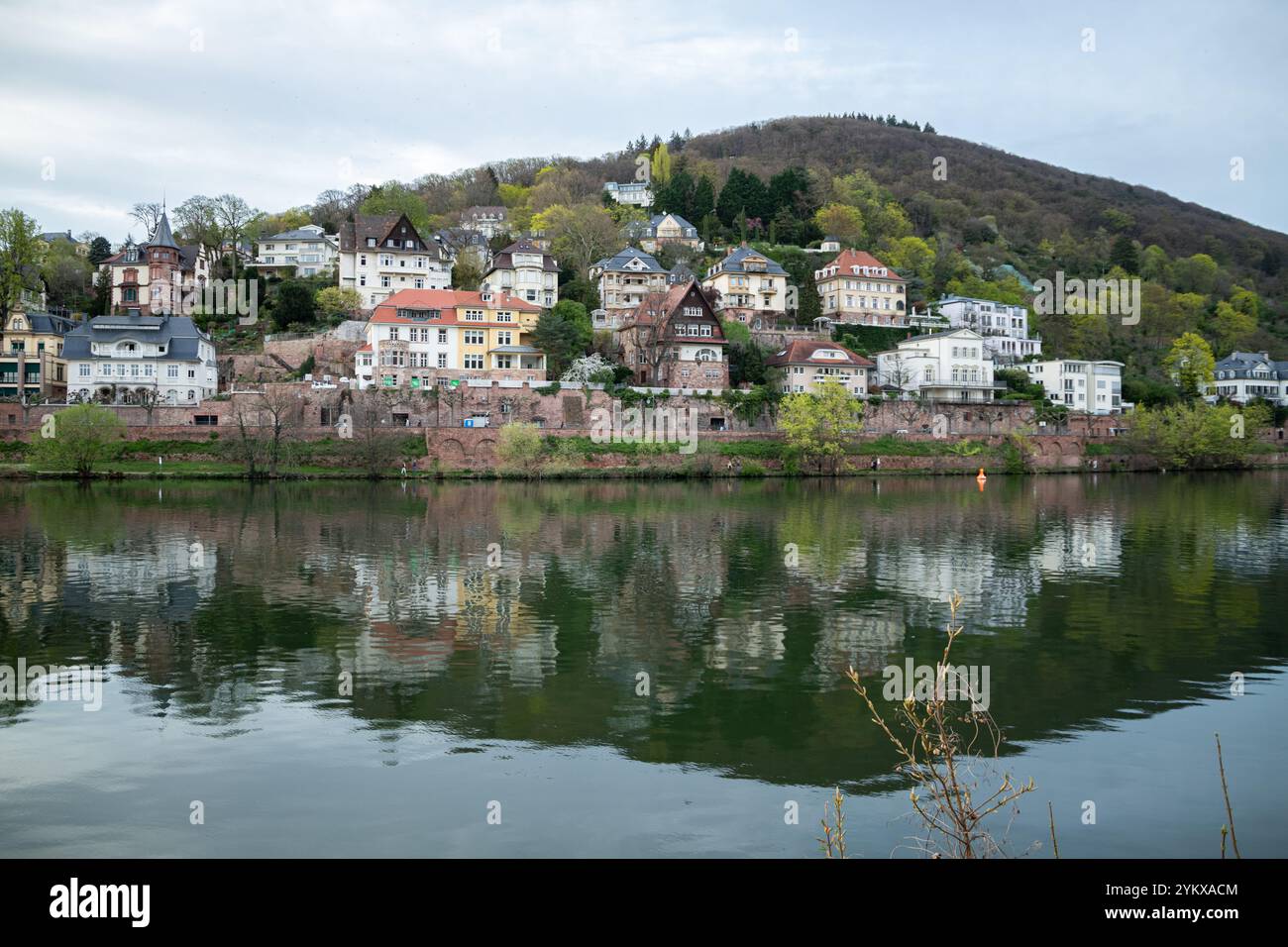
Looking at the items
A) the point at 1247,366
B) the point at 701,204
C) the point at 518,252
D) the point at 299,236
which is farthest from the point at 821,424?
the point at 701,204

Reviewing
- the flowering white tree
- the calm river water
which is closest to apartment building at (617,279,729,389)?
the flowering white tree

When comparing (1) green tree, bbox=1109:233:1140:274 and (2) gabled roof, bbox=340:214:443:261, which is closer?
(2) gabled roof, bbox=340:214:443:261

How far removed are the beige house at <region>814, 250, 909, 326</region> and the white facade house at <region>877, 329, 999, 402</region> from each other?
1178cm

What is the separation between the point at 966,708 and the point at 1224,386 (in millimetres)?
113690

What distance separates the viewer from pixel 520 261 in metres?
93.1

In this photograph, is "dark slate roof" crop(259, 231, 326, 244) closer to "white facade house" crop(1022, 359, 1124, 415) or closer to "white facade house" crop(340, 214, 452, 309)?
"white facade house" crop(340, 214, 452, 309)

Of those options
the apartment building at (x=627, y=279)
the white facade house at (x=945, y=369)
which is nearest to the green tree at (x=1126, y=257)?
the white facade house at (x=945, y=369)

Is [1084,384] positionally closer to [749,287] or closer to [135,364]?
[749,287]

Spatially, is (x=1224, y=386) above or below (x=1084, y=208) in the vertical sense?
below

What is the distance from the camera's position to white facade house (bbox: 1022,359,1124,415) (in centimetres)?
9875

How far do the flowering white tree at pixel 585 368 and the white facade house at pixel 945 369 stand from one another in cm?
2821

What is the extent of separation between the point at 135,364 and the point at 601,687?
244 ft
